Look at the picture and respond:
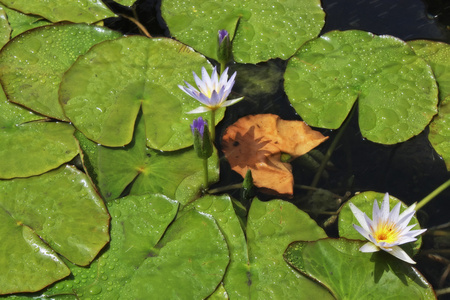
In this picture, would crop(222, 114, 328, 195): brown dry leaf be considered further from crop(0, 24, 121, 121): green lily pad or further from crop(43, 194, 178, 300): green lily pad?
crop(0, 24, 121, 121): green lily pad

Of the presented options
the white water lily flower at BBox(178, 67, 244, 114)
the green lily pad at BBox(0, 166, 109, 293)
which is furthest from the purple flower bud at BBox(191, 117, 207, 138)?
the green lily pad at BBox(0, 166, 109, 293)

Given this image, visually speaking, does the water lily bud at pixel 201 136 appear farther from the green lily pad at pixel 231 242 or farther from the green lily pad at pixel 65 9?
the green lily pad at pixel 65 9

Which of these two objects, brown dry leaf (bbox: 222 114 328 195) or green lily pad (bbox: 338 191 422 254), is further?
brown dry leaf (bbox: 222 114 328 195)

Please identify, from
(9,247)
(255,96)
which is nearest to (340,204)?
(255,96)

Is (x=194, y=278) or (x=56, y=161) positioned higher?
(x=56, y=161)

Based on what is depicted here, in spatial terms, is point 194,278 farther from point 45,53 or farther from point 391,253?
point 45,53
